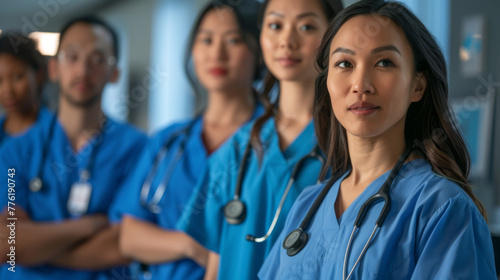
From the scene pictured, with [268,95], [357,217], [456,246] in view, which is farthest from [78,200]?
[456,246]

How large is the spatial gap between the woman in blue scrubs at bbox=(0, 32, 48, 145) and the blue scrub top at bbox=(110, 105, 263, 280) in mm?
431

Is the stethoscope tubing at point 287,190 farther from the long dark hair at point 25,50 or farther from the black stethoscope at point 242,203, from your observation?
the long dark hair at point 25,50

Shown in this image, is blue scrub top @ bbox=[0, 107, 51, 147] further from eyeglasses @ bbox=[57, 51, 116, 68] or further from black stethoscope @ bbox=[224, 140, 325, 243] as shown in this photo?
black stethoscope @ bbox=[224, 140, 325, 243]

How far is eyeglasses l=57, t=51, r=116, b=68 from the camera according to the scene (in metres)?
1.75

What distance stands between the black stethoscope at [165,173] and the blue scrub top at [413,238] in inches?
27.3

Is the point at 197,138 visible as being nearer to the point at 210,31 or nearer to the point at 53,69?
the point at 210,31

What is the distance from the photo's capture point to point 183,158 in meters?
1.51

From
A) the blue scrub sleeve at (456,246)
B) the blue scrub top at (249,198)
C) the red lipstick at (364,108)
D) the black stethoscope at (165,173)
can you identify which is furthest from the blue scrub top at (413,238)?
the black stethoscope at (165,173)

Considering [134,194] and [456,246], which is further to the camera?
[134,194]

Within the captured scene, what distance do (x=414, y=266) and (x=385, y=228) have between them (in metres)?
0.06

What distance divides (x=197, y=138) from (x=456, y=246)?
920mm

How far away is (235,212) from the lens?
3.61ft

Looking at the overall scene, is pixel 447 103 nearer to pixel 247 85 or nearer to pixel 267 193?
pixel 267 193

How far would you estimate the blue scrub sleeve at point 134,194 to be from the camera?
1546mm
